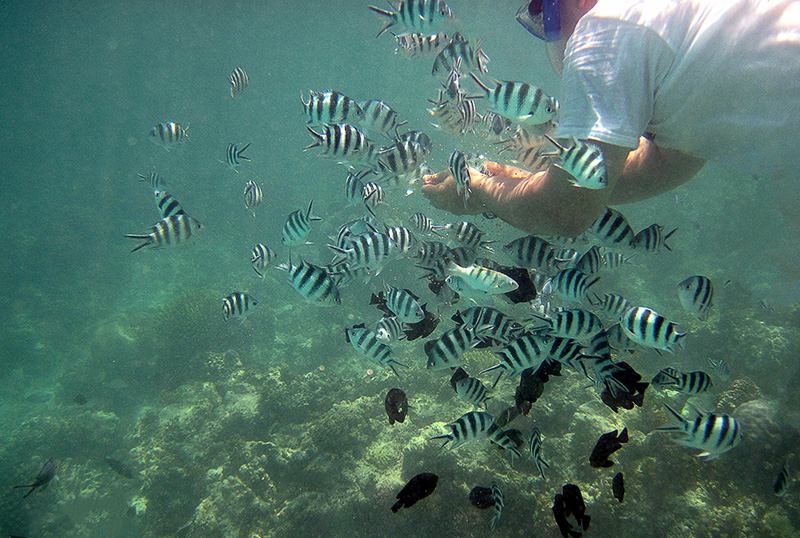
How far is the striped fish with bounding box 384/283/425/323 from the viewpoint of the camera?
2996 millimetres

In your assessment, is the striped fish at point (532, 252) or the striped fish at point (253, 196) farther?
the striped fish at point (253, 196)

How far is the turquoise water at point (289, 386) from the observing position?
13.9ft

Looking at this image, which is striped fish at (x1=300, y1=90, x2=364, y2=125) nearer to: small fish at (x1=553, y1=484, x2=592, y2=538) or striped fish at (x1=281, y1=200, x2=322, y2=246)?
striped fish at (x1=281, y1=200, x2=322, y2=246)

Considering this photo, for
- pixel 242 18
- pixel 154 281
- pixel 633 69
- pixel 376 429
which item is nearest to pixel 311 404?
pixel 376 429

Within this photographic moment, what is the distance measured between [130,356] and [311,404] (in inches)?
342

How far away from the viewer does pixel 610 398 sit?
119 inches

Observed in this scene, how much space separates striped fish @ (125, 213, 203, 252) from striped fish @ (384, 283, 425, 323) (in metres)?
2.65

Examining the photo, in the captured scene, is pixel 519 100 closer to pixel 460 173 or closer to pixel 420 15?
pixel 460 173

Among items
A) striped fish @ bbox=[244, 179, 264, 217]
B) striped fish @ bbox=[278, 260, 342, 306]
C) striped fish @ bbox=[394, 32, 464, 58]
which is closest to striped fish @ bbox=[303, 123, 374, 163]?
striped fish @ bbox=[278, 260, 342, 306]

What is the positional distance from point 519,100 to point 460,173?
74 cm

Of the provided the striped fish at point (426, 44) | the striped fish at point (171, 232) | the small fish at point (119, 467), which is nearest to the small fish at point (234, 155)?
the striped fish at point (171, 232)

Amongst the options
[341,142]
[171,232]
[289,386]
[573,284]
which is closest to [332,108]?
[341,142]

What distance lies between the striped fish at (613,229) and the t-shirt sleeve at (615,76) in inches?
46.0

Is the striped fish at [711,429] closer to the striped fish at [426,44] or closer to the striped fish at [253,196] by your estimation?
the striped fish at [426,44]
